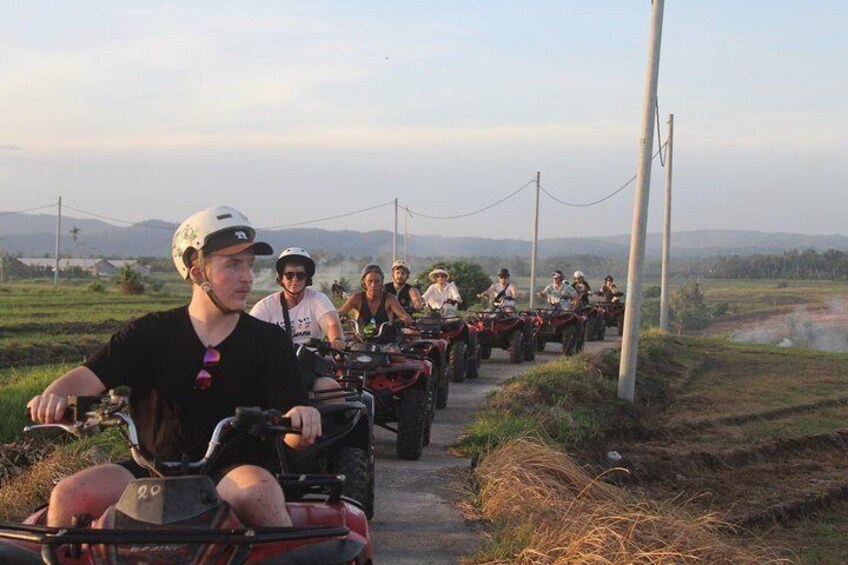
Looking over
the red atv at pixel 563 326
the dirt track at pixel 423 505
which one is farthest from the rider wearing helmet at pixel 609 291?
the dirt track at pixel 423 505

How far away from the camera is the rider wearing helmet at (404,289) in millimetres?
15156

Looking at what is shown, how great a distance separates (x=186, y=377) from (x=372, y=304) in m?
8.06

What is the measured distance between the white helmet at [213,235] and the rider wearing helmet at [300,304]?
4.10m

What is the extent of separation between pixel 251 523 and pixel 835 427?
15.6 m

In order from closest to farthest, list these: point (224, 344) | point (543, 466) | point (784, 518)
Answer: point (224, 344), point (543, 466), point (784, 518)

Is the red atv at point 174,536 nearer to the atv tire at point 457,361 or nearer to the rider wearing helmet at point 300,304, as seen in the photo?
the rider wearing helmet at point 300,304

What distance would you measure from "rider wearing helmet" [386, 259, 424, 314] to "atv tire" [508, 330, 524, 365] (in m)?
5.41

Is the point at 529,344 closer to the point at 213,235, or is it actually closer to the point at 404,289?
the point at 404,289

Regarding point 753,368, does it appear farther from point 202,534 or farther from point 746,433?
point 202,534

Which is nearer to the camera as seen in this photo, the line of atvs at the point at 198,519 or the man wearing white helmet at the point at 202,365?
the line of atvs at the point at 198,519

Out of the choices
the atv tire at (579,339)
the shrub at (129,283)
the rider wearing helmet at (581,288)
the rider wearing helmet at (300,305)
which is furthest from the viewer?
the shrub at (129,283)

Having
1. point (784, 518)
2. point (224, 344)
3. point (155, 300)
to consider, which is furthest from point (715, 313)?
point (224, 344)

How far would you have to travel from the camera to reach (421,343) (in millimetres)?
12531

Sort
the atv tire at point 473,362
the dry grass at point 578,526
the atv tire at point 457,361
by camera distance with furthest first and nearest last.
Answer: the atv tire at point 473,362 < the atv tire at point 457,361 < the dry grass at point 578,526
